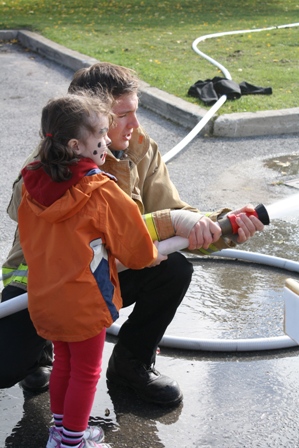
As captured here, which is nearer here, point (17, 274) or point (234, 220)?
point (234, 220)

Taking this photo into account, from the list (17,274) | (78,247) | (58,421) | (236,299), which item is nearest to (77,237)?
(78,247)

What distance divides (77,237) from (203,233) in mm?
555

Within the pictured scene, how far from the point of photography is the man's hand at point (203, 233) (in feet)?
10.7

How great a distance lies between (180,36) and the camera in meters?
13.1

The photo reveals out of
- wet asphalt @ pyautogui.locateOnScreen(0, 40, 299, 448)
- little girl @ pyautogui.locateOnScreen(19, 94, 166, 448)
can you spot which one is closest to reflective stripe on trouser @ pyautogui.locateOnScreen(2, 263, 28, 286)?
little girl @ pyautogui.locateOnScreen(19, 94, 166, 448)

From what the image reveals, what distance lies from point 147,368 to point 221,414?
0.41 m

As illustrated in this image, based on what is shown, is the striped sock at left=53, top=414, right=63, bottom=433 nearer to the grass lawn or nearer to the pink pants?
the pink pants

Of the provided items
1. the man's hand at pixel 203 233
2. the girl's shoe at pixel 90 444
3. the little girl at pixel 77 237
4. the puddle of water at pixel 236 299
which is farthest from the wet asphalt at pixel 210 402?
the man's hand at pixel 203 233

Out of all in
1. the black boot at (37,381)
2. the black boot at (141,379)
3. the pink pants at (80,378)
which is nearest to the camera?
the pink pants at (80,378)

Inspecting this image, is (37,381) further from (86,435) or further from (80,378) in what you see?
(80,378)

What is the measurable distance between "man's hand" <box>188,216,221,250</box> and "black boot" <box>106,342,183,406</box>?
0.75 metres

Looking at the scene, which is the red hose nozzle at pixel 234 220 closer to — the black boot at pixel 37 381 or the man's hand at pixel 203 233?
the man's hand at pixel 203 233

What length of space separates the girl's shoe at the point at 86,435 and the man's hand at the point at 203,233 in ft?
2.83

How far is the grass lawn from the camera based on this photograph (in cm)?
973
